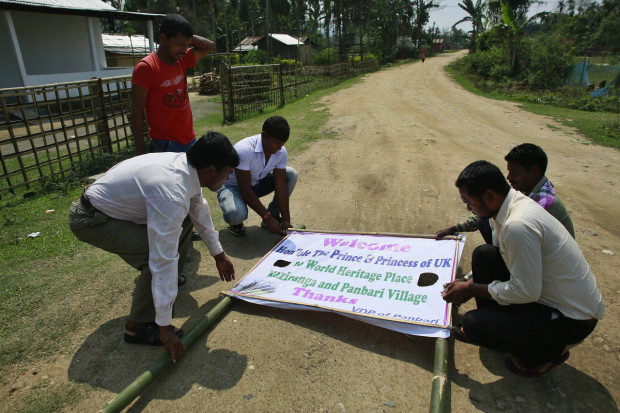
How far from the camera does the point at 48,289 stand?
10.4 feet

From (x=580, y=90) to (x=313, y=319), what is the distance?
15.7 meters

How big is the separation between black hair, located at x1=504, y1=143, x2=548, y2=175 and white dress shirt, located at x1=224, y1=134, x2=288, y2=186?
2.18 m

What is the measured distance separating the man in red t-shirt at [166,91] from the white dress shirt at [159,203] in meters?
1.14

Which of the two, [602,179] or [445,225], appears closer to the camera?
[445,225]

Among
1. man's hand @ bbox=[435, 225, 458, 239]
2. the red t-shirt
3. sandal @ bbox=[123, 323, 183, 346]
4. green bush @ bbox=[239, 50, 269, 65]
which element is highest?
green bush @ bbox=[239, 50, 269, 65]

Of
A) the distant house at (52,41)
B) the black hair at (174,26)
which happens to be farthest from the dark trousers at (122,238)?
the distant house at (52,41)

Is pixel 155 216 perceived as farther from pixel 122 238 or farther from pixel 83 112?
pixel 83 112

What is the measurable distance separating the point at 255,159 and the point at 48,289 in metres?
2.11

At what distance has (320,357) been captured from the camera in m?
2.50

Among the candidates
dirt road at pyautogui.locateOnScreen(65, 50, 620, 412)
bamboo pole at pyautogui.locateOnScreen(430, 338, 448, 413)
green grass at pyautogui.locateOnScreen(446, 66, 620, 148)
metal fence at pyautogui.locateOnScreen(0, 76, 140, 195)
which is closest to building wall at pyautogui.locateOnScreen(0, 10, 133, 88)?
metal fence at pyautogui.locateOnScreen(0, 76, 140, 195)

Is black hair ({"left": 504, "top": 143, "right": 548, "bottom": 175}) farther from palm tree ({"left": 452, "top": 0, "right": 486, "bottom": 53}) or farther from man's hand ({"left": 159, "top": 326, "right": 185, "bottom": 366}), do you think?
palm tree ({"left": 452, "top": 0, "right": 486, "bottom": 53})

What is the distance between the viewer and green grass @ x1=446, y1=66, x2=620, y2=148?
843 cm

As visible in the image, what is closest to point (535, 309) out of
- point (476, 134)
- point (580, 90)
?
point (476, 134)

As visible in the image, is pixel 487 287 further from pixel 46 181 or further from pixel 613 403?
pixel 46 181
